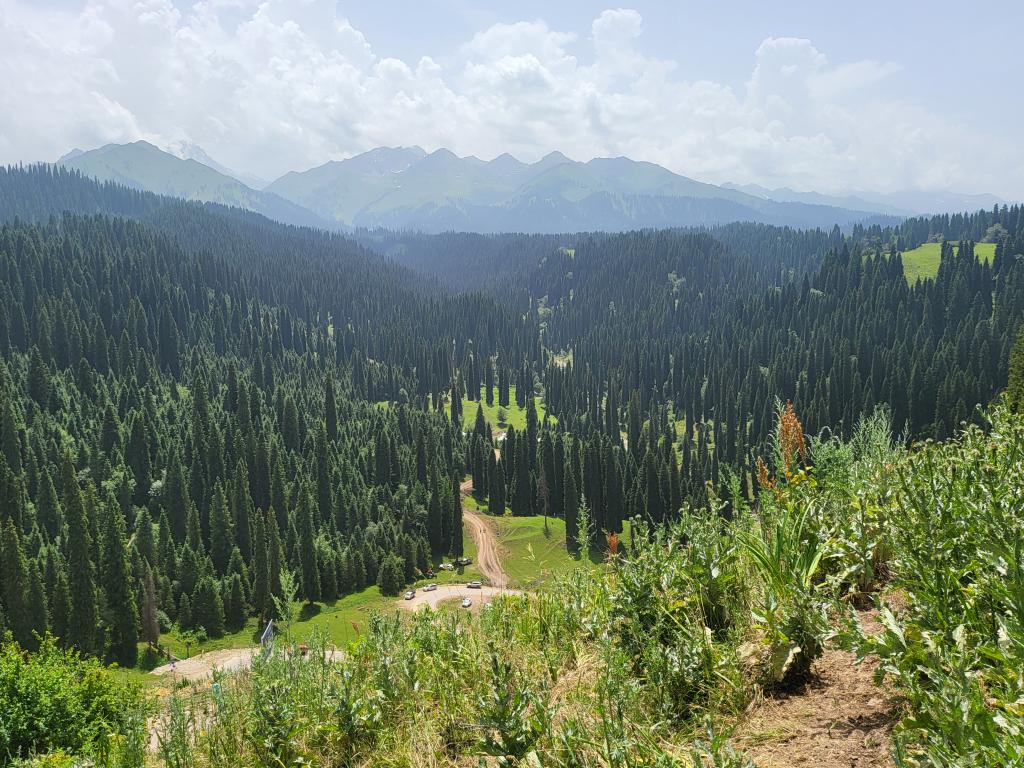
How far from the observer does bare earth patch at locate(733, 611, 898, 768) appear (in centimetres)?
595

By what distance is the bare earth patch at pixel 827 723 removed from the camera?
5.95 m

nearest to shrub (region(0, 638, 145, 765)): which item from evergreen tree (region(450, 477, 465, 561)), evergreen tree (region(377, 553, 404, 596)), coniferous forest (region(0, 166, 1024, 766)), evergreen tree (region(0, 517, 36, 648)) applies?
coniferous forest (region(0, 166, 1024, 766))

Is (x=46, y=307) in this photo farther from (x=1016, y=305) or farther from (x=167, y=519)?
(x=1016, y=305)

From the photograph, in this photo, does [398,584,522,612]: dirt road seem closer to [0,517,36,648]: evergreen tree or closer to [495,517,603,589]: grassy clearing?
[495,517,603,589]: grassy clearing

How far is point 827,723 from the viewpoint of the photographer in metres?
6.50

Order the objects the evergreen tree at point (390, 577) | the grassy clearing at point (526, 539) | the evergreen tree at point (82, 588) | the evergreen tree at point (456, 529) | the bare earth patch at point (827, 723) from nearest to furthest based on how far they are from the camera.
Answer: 1. the bare earth patch at point (827, 723)
2. the evergreen tree at point (82, 588)
3. the evergreen tree at point (390, 577)
4. the grassy clearing at point (526, 539)
5. the evergreen tree at point (456, 529)

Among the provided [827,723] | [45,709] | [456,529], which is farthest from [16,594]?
[827,723]

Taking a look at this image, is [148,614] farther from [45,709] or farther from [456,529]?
[45,709]

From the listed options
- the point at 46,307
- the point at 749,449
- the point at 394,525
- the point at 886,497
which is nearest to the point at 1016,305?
the point at 749,449

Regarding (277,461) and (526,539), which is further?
(277,461)

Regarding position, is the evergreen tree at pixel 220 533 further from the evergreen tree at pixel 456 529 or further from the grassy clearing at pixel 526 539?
the grassy clearing at pixel 526 539

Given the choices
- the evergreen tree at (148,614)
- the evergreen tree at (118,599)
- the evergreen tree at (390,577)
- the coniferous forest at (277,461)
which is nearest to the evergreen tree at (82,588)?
the coniferous forest at (277,461)

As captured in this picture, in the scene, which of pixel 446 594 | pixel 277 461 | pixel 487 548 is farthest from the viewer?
pixel 277 461

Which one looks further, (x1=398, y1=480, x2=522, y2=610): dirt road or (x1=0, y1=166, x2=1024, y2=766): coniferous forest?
(x1=398, y1=480, x2=522, y2=610): dirt road
